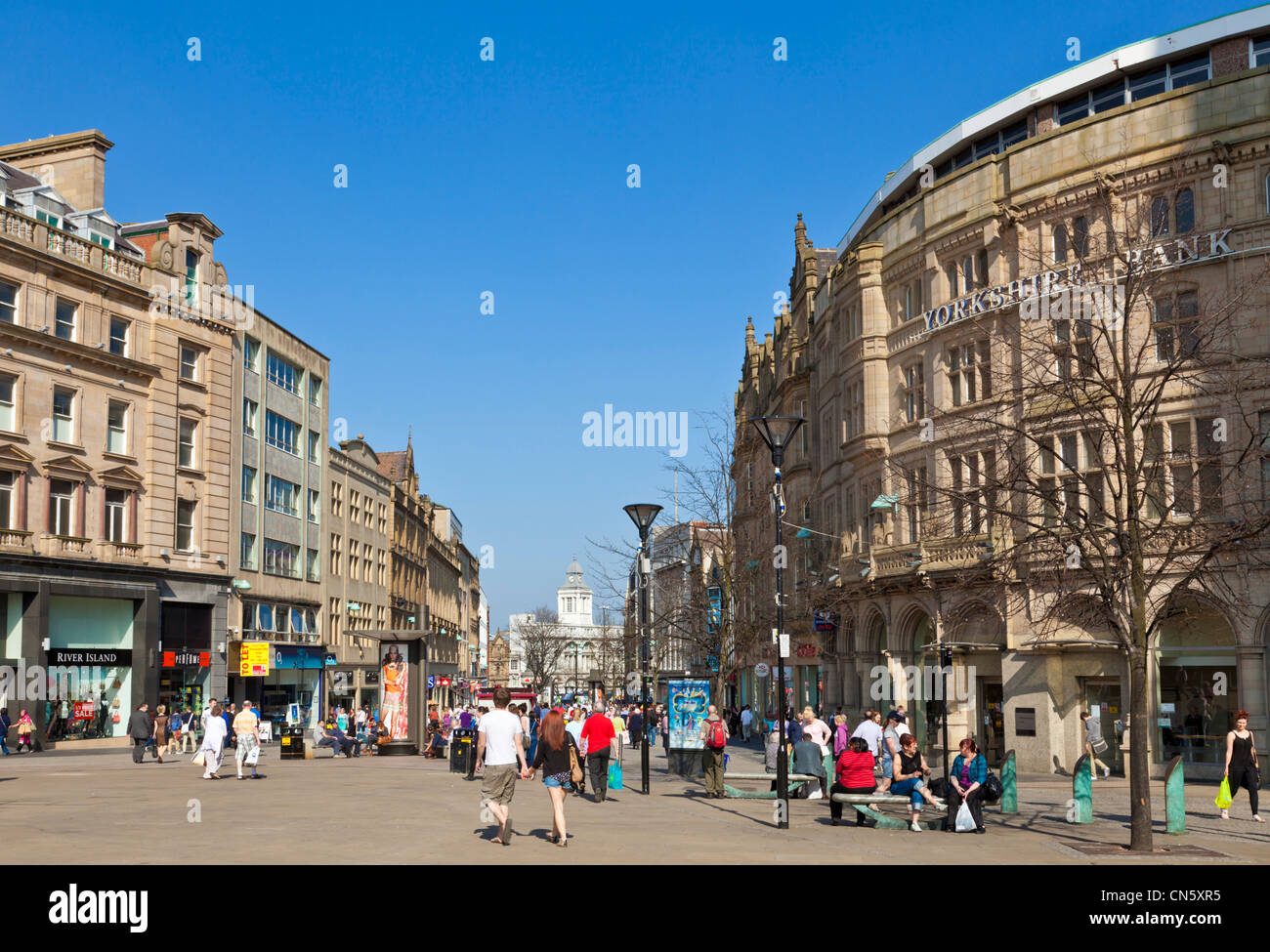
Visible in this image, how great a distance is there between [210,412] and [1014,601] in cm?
3125

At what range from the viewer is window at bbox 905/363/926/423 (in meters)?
37.0

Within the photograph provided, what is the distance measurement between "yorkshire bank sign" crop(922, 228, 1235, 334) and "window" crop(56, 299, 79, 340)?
27.6 meters

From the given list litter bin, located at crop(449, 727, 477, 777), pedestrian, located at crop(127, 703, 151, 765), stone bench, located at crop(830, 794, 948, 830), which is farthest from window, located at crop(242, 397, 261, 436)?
stone bench, located at crop(830, 794, 948, 830)

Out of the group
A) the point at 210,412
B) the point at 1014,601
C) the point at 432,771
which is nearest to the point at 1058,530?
the point at 1014,601

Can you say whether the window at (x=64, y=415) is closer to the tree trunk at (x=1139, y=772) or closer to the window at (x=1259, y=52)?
the tree trunk at (x=1139, y=772)

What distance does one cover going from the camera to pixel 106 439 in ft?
140

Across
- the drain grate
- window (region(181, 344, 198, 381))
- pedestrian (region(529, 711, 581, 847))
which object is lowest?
the drain grate

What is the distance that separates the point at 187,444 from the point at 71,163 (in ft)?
38.6

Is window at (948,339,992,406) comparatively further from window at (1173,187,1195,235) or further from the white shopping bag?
the white shopping bag

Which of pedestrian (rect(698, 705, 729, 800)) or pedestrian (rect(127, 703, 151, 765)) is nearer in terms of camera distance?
pedestrian (rect(698, 705, 729, 800))

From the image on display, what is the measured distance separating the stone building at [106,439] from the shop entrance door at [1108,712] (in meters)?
30.7

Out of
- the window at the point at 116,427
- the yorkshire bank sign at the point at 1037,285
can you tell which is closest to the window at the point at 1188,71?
the yorkshire bank sign at the point at 1037,285
